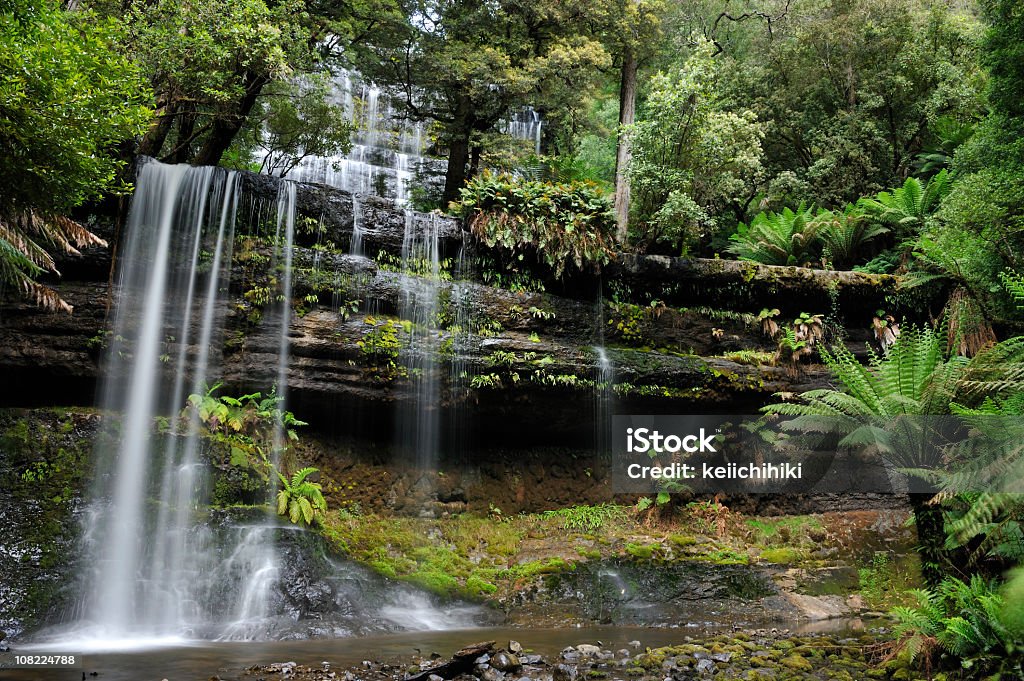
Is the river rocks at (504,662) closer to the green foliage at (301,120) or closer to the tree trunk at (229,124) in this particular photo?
the tree trunk at (229,124)

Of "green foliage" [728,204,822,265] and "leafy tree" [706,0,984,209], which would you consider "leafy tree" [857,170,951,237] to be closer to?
"green foliage" [728,204,822,265]

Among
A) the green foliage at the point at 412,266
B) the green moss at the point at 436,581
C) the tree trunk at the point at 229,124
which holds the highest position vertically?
the tree trunk at the point at 229,124

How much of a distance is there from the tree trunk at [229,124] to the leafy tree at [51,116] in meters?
3.01

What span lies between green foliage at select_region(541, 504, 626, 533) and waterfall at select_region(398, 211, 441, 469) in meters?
2.32

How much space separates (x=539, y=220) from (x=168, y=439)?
6478mm

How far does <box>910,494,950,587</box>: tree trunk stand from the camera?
5.10 m

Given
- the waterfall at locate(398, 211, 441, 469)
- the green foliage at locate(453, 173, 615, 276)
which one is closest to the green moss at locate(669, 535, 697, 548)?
the waterfall at locate(398, 211, 441, 469)

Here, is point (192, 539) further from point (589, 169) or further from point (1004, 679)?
point (589, 169)

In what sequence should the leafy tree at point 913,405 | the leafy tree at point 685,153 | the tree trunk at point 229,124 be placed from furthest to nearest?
the leafy tree at point 685,153 → the tree trunk at point 229,124 → the leafy tree at point 913,405

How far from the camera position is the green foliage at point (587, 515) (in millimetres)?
9883

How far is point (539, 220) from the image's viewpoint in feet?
34.6

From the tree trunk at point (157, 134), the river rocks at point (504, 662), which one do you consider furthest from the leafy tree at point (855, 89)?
the river rocks at point (504, 662)

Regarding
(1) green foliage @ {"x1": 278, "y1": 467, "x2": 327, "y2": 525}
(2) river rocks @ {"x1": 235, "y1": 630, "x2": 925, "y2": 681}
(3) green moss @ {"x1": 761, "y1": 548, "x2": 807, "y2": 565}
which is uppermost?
(1) green foliage @ {"x1": 278, "y1": 467, "x2": 327, "y2": 525}

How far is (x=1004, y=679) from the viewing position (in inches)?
157
